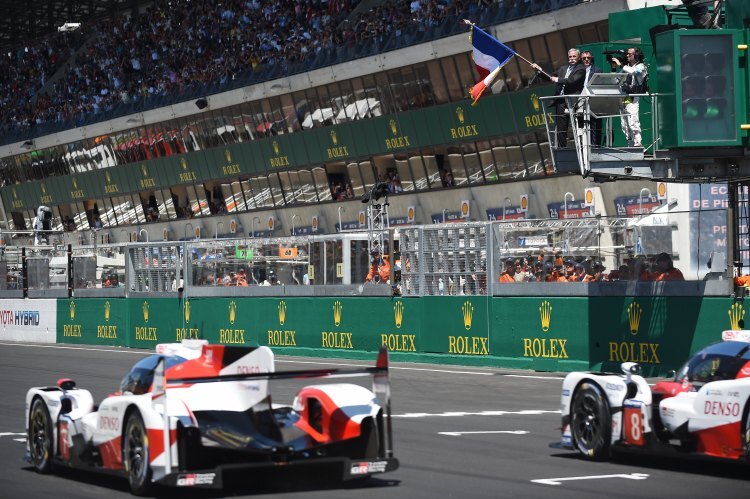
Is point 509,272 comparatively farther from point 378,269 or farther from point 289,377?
point 289,377

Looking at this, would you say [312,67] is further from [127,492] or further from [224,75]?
[127,492]

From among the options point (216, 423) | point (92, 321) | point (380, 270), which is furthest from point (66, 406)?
point (92, 321)

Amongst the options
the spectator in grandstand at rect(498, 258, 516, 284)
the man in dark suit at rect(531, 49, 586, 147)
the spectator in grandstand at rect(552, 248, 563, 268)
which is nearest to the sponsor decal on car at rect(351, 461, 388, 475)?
the man in dark suit at rect(531, 49, 586, 147)

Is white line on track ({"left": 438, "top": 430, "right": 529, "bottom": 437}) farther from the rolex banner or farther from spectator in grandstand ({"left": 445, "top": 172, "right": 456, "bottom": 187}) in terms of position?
spectator in grandstand ({"left": 445, "top": 172, "right": 456, "bottom": 187})

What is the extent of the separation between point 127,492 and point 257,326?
19.8m

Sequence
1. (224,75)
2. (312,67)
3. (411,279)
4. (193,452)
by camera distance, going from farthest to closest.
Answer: (224,75) → (312,67) → (411,279) → (193,452)

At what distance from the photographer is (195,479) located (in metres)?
9.52

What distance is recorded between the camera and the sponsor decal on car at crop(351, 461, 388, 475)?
1002 centimetres

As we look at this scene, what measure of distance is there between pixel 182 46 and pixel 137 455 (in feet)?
169

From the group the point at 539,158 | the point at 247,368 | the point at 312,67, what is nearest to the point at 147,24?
the point at 312,67

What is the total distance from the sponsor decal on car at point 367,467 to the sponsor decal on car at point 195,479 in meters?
1.13

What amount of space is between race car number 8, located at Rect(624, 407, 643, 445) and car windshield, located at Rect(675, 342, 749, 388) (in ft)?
1.70

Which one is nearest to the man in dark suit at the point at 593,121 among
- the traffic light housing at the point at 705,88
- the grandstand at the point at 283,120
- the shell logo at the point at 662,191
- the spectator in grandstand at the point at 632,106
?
the spectator in grandstand at the point at 632,106

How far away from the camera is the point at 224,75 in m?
54.2
